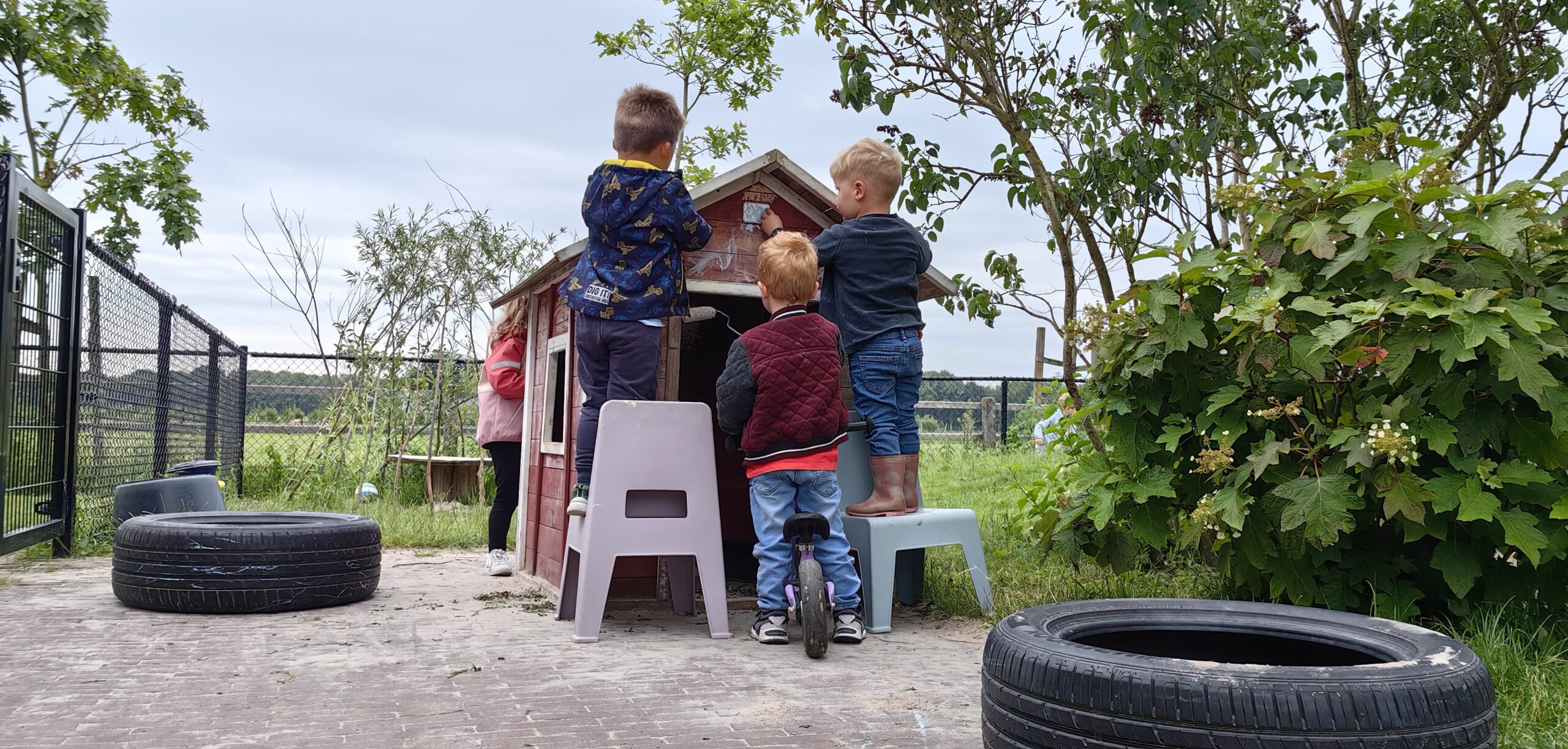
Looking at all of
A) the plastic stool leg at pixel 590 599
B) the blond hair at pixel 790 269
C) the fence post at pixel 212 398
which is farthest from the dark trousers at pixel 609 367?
the fence post at pixel 212 398

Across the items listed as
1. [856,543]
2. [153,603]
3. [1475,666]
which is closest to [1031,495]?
[856,543]

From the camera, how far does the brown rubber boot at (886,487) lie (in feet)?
14.8

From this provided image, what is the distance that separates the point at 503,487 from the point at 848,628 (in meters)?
2.82

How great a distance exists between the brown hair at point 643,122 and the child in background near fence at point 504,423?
180 centimetres

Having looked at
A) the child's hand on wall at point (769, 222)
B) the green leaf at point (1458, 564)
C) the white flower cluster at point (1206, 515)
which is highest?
the child's hand on wall at point (769, 222)

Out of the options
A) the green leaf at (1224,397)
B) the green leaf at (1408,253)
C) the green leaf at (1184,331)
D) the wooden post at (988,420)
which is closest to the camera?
the green leaf at (1408,253)

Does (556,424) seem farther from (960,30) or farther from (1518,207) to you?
(1518,207)

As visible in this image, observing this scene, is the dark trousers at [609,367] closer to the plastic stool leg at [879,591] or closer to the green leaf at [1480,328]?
the plastic stool leg at [879,591]

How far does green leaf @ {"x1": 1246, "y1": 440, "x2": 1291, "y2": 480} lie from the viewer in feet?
10.7

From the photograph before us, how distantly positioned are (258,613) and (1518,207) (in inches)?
192

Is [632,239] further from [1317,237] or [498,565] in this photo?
[1317,237]

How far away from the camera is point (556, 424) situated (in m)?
5.57

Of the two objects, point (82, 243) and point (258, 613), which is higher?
point (82, 243)

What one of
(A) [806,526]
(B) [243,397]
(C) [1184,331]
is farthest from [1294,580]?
(B) [243,397]
